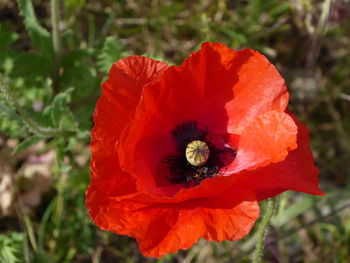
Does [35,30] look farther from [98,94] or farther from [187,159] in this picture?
[187,159]

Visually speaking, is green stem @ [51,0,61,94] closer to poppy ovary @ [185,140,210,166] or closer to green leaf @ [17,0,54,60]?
green leaf @ [17,0,54,60]

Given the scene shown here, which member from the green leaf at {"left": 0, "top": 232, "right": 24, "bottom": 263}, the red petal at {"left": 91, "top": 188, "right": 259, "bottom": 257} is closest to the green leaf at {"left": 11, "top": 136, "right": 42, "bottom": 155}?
the green leaf at {"left": 0, "top": 232, "right": 24, "bottom": 263}

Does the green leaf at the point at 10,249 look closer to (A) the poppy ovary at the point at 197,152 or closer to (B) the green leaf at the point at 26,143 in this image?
(B) the green leaf at the point at 26,143

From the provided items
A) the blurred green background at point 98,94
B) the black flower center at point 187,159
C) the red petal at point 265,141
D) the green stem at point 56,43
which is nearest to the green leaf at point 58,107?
the blurred green background at point 98,94

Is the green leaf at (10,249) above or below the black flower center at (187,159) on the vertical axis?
below

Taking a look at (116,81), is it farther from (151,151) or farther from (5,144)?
(5,144)

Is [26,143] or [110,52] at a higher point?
[110,52]

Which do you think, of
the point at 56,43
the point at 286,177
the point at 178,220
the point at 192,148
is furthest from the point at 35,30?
the point at 286,177

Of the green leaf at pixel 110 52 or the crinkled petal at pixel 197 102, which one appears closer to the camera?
the crinkled petal at pixel 197 102
